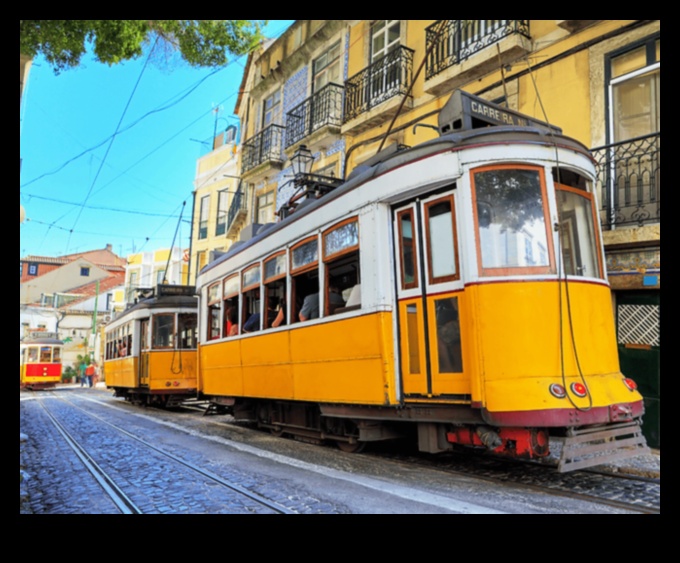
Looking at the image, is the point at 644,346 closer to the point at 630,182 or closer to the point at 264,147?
the point at 630,182

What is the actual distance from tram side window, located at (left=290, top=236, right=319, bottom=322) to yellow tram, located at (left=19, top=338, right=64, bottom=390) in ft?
91.3

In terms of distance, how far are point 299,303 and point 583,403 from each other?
3853mm

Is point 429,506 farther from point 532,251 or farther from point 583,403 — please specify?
point 532,251

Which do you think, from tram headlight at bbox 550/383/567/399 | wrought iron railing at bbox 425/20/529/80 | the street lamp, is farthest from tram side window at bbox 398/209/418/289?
wrought iron railing at bbox 425/20/529/80

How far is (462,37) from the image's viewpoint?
10.7m

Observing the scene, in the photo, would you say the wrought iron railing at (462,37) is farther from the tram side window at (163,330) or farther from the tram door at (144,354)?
the tram door at (144,354)

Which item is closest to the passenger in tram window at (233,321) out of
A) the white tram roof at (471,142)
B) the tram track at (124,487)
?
the tram track at (124,487)

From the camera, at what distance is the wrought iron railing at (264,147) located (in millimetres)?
17641

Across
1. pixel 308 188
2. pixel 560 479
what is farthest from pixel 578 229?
pixel 308 188

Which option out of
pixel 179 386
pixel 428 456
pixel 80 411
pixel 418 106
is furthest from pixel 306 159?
pixel 80 411

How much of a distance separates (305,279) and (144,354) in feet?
31.6

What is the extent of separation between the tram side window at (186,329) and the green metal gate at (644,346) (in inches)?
416

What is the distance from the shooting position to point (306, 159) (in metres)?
11.0
